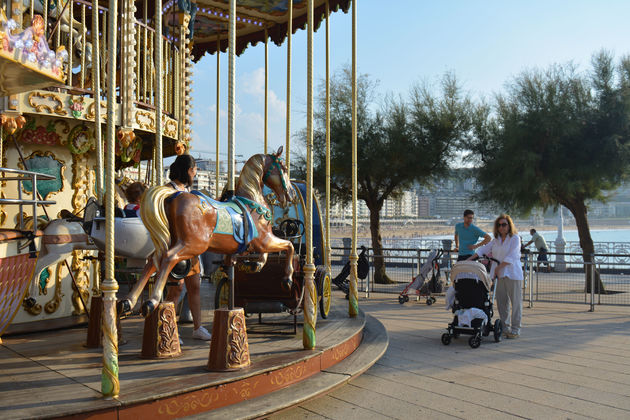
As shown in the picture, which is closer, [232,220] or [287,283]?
[232,220]

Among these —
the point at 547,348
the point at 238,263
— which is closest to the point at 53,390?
the point at 238,263

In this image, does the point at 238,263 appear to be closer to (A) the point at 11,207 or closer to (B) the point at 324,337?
(B) the point at 324,337

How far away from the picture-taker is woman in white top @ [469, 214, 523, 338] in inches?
304

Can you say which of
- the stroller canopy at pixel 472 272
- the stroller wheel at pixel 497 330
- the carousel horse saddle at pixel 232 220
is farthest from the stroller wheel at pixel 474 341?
the carousel horse saddle at pixel 232 220

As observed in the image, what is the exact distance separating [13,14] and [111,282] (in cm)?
441

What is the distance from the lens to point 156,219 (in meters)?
4.49

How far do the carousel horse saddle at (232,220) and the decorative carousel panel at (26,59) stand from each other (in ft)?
5.75

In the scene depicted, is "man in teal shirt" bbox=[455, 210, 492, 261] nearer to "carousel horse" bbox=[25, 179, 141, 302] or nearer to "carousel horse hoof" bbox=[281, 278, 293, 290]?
"carousel horse hoof" bbox=[281, 278, 293, 290]

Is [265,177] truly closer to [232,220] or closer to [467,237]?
[232,220]

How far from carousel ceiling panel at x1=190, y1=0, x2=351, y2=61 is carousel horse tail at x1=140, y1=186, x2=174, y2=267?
Result: 568cm

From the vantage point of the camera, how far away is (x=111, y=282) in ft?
12.9

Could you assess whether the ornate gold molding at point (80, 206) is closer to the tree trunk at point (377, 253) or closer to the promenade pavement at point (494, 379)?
the promenade pavement at point (494, 379)

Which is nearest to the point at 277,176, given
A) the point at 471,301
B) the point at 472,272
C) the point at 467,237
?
the point at 472,272

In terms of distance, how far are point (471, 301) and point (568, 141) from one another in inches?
406
